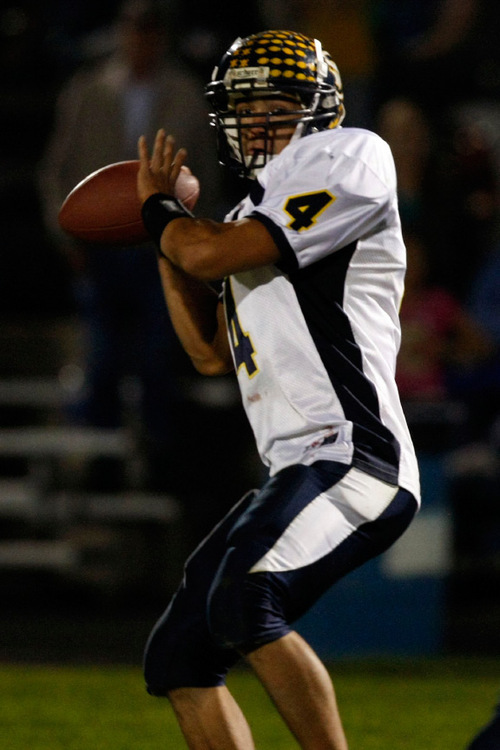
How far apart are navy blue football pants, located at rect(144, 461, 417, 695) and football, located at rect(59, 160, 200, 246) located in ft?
2.89

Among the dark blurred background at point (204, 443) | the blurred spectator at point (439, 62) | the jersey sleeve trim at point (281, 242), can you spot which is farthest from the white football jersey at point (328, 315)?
the blurred spectator at point (439, 62)

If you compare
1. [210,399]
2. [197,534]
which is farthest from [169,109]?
[197,534]

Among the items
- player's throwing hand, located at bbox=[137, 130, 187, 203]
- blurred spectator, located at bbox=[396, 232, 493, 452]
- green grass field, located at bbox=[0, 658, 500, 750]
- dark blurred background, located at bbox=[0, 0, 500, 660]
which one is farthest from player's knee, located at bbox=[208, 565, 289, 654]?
blurred spectator, located at bbox=[396, 232, 493, 452]

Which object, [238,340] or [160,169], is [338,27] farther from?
[238,340]

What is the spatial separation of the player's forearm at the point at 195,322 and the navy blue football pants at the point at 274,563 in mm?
537

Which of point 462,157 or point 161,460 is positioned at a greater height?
point 462,157

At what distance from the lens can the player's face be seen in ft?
9.96

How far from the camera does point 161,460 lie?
6559 mm

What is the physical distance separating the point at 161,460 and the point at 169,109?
1.70 meters

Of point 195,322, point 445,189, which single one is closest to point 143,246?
point 445,189

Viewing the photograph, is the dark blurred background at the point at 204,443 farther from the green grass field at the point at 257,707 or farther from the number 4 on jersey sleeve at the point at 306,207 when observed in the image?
the number 4 on jersey sleeve at the point at 306,207

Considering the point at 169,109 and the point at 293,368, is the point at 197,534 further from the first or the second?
the point at 293,368

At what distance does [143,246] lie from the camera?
632cm

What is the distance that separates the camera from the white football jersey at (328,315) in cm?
282
